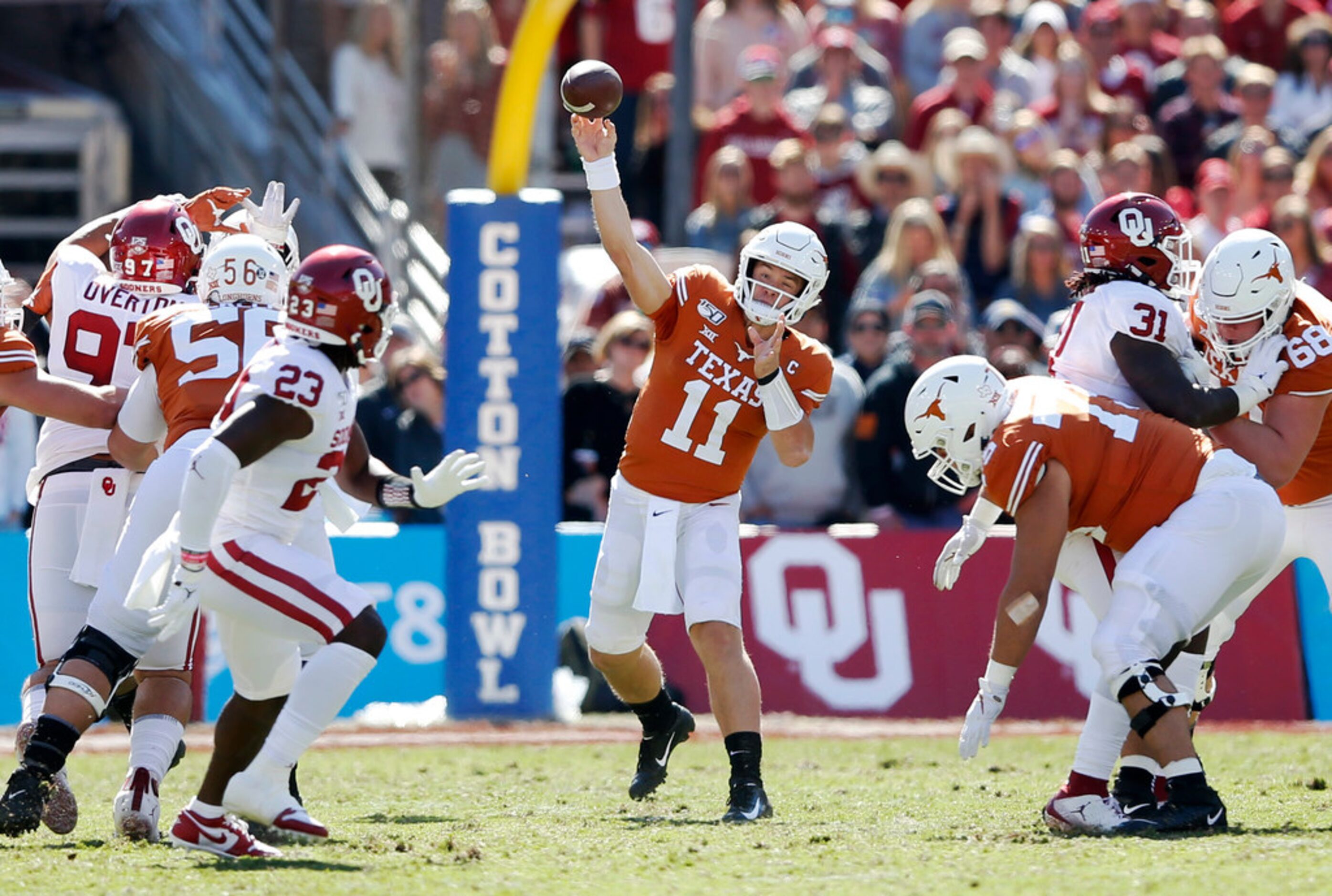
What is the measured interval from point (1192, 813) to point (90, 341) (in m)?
3.77

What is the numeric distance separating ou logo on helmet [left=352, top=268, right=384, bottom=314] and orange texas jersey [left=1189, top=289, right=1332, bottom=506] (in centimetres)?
282

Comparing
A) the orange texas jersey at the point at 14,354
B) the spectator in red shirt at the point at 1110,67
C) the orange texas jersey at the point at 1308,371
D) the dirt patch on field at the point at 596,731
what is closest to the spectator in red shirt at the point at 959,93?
the spectator in red shirt at the point at 1110,67

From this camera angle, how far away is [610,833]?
6.16m

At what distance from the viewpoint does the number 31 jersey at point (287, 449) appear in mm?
5430

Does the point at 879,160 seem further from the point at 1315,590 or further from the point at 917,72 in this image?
the point at 1315,590

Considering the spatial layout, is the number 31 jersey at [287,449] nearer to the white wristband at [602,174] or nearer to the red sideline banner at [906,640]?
the white wristband at [602,174]

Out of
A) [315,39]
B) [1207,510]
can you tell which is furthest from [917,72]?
[1207,510]

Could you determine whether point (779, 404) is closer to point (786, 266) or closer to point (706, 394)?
point (706, 394)

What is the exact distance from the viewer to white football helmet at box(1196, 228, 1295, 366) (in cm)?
638

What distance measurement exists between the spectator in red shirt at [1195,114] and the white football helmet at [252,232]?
25.3 feet

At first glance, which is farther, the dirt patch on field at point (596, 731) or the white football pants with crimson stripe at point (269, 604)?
the dirt patch on field at point (596, 731)

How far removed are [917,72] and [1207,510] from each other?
28.2 ft

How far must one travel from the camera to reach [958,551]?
621 centimetres

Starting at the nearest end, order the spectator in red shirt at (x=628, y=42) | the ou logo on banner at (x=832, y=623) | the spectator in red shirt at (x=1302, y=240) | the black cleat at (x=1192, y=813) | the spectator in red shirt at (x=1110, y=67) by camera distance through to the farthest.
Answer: the black cleat at (x=1192, y=813), the ou logo on banner at (x=832, y=623), the spectator in red shirt at (x=1302, y=240), the spectator in red shirt at (x=628, y=42), the spectator in red shirt at (x=1110, y=67)
